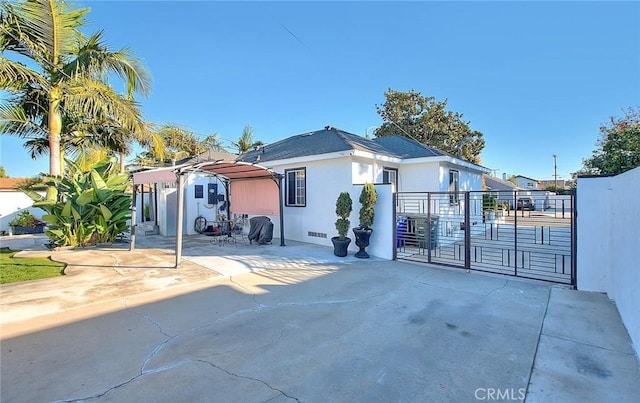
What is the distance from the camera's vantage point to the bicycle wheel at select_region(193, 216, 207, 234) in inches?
542

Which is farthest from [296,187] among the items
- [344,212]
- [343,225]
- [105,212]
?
[105,212]

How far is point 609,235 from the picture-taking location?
17.4ft

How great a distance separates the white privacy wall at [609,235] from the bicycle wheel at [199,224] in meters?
13.0

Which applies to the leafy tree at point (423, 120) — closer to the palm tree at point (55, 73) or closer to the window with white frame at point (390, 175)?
the window with white frame at point (390, 175)

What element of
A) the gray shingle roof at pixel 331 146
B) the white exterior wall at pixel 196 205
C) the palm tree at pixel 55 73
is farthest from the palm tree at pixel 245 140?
the palm tree at pixel 55 73

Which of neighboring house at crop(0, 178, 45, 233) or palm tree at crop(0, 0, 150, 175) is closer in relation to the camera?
palm tree at crop(0, 0, 150, 175)

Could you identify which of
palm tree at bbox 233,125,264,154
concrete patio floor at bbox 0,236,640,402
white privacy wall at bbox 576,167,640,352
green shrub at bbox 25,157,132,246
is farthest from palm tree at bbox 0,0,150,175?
palm tree at bbox 233,125,264,154

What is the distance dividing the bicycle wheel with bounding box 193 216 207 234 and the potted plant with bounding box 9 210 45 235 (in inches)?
329

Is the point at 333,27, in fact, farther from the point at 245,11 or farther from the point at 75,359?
the point at 75,359

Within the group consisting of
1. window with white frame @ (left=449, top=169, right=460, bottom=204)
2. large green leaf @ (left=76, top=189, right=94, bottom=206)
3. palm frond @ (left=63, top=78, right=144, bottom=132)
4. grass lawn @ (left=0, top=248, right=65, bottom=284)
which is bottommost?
grass lawn @ (left=0, top=248, right=65, bottom=284)

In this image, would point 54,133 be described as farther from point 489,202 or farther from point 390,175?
point 489,202

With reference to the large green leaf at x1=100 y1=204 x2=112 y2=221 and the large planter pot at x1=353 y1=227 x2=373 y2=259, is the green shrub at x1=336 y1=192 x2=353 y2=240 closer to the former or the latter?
the large planter pot at x1=353 y1=227 x2=373 y2=259

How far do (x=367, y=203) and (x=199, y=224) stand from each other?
8689 mm

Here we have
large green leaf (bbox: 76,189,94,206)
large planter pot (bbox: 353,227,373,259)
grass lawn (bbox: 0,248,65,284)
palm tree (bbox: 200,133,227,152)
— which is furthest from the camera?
palm tree (bbox: 200,133,227,152)
